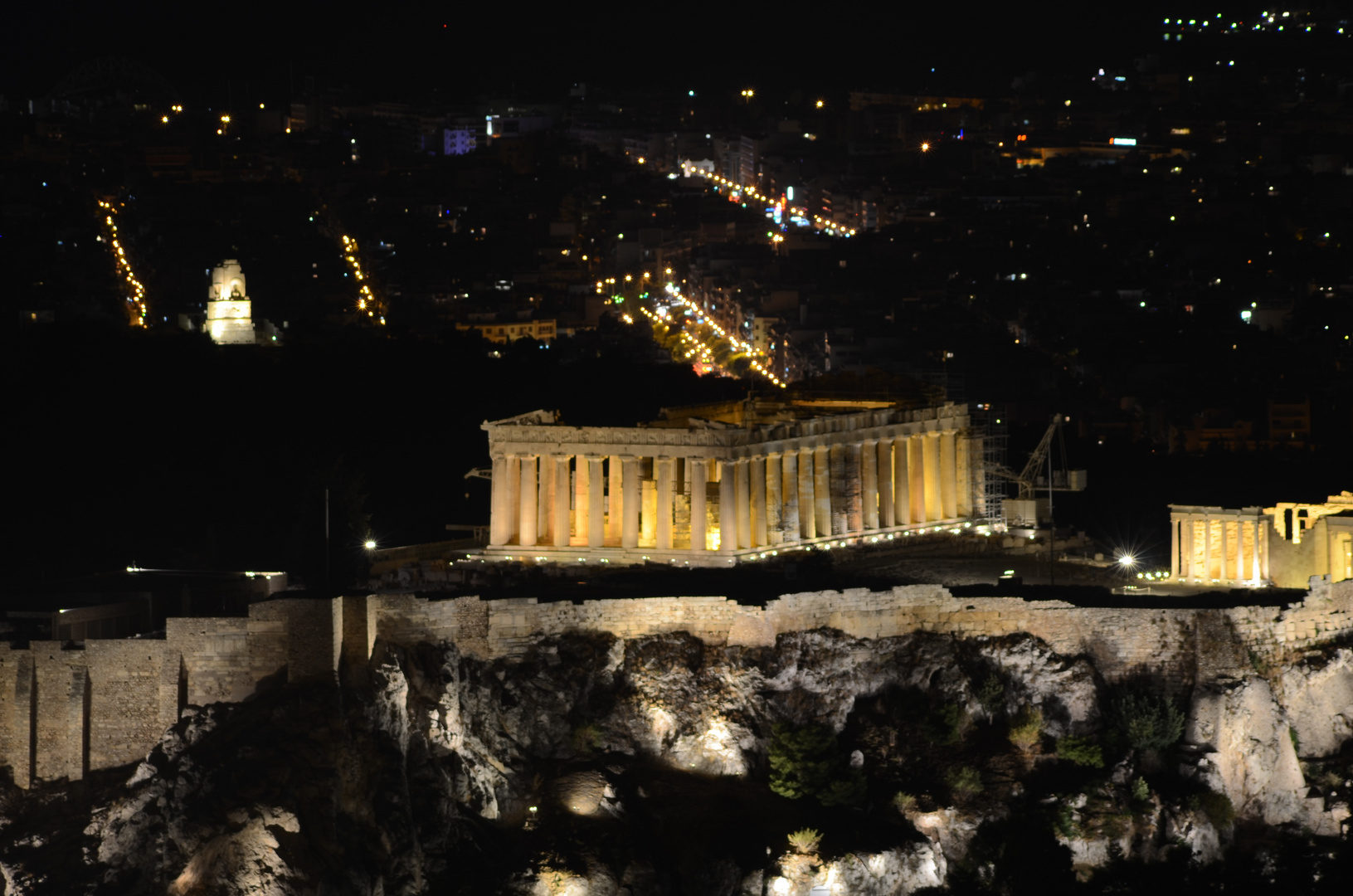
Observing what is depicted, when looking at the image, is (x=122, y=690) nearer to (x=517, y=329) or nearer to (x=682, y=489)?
(x=682, y=489)

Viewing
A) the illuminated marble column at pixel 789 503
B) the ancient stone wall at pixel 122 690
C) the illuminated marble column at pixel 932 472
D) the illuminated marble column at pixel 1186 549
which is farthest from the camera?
the illuminated marble column at pixel 932 472

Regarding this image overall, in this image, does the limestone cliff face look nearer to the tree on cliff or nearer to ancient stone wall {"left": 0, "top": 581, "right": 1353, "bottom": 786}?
the tree on cliff

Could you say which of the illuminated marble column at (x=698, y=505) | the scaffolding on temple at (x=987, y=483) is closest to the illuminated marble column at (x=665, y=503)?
the illuminated marble column at (x=698, y=505)

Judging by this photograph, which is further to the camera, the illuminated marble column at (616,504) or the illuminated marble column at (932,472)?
the illuminated marble column at (932,472)

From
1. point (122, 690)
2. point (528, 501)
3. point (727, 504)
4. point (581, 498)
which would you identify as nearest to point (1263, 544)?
point (727, 504)

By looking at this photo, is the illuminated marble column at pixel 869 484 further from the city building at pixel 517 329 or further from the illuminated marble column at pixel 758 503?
the city building at pixel 517 329

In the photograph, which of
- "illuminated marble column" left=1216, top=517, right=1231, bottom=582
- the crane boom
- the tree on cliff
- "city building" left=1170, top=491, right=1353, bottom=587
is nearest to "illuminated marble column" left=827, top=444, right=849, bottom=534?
Answer: the crane boom
